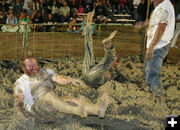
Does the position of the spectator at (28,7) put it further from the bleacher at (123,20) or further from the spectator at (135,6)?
the spectator at (135,6)

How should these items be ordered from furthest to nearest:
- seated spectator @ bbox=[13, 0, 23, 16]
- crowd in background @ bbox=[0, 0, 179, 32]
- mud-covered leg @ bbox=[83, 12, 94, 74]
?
seated spectator @ bbox=[13, 0, 23, 16]
crowd in background @ bbox=[0, 0, 179, 32]
mud-covered leg @ bbox=[83, 12, 94, 74]

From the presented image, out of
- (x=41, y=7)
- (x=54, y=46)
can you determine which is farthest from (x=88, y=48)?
(x=41, y=7)

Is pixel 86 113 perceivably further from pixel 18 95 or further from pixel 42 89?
pixel 18 95

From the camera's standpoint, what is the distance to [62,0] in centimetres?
962

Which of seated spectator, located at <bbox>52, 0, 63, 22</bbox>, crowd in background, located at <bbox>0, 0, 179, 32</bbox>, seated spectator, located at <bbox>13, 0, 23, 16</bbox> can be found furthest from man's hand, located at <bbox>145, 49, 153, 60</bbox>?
seated spectator, located at <bbox>13, 0, 23, 16</bbox>

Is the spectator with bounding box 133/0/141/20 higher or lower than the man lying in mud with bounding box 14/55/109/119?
higher

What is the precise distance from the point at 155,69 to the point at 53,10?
6655mm

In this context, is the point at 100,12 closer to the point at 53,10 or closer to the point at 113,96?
the point at 53,10

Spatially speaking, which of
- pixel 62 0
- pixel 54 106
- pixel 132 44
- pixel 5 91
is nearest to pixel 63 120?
pixel 54 106

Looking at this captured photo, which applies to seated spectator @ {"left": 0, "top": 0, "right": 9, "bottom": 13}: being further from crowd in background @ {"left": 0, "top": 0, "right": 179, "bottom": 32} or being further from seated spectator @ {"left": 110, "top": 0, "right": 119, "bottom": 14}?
seated spectator @ {"left": 110, "top": 0, "right": 119, "bottom": 14}

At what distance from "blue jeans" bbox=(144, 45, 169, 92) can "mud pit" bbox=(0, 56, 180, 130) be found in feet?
1.46

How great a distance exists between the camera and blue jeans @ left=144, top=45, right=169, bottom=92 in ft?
12.0

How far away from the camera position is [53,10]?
31.6 feet

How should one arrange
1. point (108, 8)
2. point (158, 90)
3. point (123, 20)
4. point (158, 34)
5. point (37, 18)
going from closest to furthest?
point (158, 34), point (158, 90), point (37, 18), point (108, 8), point (123, 20)
